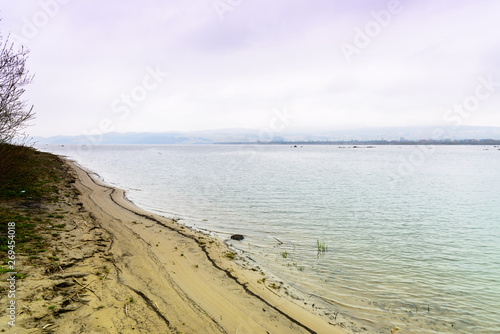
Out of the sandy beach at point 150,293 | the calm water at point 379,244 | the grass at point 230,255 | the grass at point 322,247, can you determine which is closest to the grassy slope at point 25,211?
the sandy beach at point 150,293

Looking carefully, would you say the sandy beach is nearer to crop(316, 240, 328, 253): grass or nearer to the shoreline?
the shoreline

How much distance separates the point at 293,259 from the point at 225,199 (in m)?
14.8

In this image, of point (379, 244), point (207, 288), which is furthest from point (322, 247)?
point (207, 288)

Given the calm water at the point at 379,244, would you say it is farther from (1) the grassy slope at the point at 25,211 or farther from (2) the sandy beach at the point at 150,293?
(1) the grassy slope at the point at 25,211

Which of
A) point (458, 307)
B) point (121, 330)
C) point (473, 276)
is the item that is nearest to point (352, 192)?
point (473, 276)

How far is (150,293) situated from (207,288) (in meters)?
1.89

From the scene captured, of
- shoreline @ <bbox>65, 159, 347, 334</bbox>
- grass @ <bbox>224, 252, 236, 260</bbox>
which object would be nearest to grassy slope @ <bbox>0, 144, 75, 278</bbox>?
shoreline @ <bbox>65, 159, 347, 334</bbox>

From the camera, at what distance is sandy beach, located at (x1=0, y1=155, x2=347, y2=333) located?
19.8 feet

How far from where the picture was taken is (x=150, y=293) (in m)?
7.71

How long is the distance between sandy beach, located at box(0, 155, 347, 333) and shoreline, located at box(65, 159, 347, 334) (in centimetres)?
3

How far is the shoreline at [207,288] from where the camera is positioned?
7023 millimetres

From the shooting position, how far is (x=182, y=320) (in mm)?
6680

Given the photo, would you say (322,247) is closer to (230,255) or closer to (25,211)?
(230,255)

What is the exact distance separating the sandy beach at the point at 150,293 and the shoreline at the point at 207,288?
3cm
